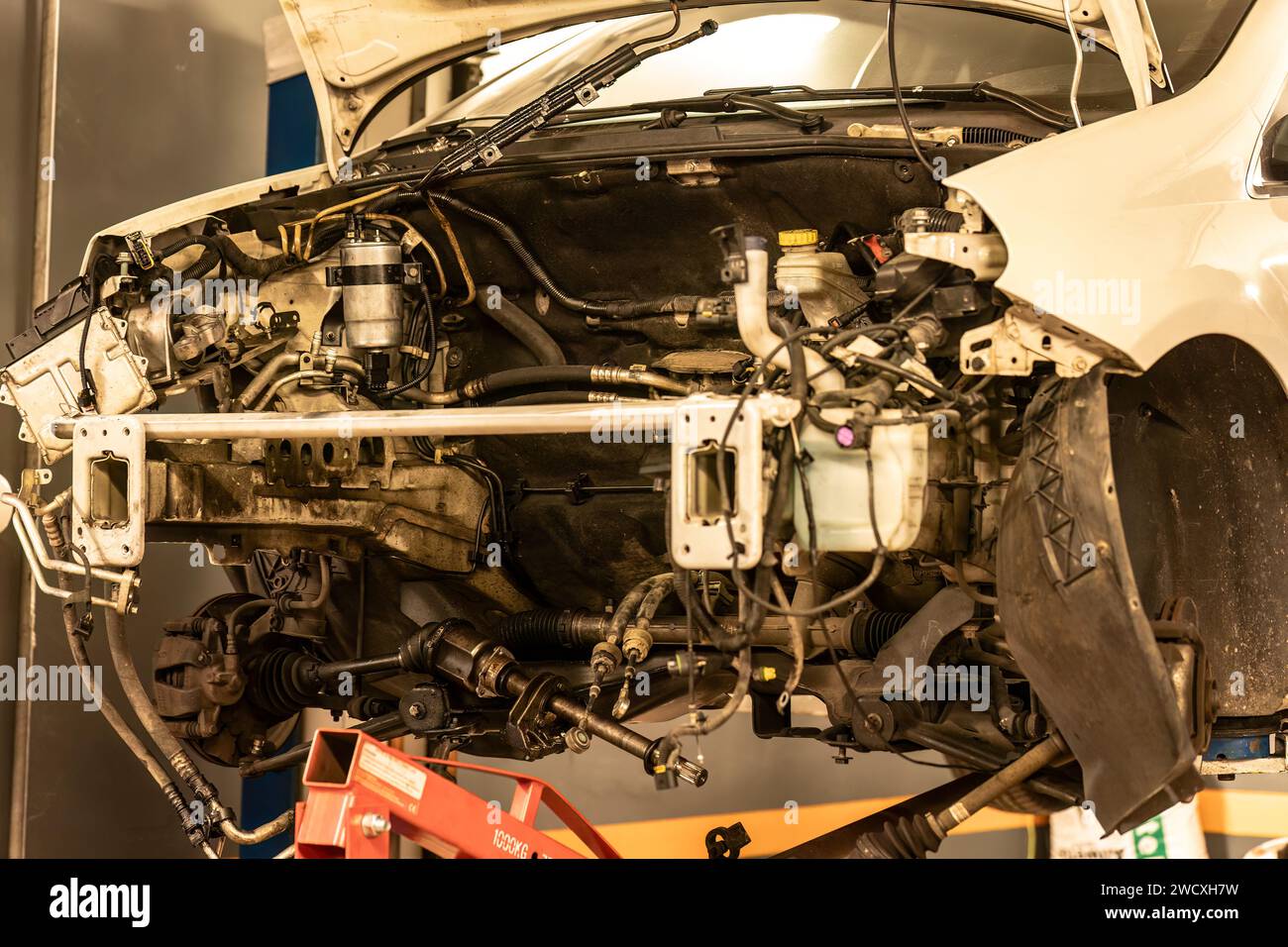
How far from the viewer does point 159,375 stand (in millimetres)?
3703

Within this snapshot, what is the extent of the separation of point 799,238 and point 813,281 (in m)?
0.12

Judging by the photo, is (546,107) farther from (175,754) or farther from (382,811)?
(175,754)

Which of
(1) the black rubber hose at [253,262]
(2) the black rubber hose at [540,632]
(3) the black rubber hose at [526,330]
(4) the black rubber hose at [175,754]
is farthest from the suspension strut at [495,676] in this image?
(1) the black rubber hose at [253,262]

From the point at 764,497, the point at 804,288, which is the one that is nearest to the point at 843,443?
the point at 764,497

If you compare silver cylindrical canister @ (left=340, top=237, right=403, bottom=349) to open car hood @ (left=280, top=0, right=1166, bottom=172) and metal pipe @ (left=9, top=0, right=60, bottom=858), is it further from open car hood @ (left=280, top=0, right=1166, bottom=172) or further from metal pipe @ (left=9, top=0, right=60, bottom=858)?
metal pipe @ (left=9, top=0, right=60, bottom=858)

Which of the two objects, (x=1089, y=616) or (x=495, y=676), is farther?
(x=495, y=676)

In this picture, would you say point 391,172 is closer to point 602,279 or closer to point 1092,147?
point 602,279

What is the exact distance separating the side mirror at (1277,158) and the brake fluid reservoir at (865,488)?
3.10ft

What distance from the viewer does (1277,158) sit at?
3078 millimetres

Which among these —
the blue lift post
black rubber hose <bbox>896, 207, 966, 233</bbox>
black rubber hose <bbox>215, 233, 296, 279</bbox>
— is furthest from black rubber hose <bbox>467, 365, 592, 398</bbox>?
the blue lift post

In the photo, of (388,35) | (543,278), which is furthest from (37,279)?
(543,278)

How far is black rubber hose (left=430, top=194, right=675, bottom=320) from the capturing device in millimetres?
3724

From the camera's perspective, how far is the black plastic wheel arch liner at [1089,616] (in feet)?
9.12
